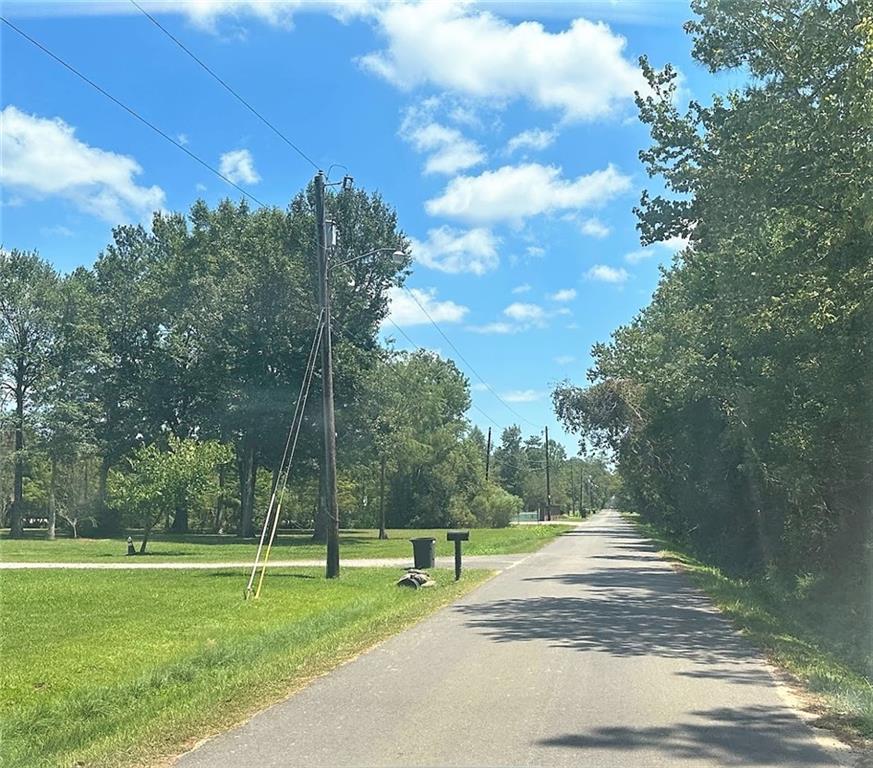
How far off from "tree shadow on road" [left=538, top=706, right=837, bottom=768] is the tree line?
26.9 meters

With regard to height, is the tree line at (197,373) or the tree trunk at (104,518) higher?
the tree line at (197,373)

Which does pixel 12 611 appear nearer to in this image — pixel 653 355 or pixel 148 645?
pixel 148 645

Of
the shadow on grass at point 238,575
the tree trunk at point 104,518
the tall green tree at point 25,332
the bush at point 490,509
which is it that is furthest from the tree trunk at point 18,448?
the bush at point 490,509

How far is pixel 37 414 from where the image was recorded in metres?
50.0

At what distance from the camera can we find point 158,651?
1047 cm

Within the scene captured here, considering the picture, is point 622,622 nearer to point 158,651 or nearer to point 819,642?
point 819,642

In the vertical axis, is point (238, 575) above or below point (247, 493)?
below

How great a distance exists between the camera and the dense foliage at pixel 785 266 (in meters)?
13.0

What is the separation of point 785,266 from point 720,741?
35.0 ft

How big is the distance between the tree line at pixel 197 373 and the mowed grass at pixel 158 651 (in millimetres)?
14928

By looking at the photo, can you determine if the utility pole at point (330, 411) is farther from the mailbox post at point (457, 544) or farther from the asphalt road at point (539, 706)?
the asphalt road at point (539, 706)

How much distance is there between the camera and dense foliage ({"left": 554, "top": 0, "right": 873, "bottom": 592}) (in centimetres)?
1302

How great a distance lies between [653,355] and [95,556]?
24.5 meters

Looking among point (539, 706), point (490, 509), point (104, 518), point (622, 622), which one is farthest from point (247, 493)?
point (539, 706)
